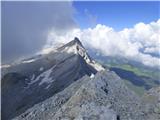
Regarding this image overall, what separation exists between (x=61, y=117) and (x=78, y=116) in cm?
338

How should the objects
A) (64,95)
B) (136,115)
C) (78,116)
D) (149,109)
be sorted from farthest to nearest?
(64,95), (149,109), (136,115), (78,116)

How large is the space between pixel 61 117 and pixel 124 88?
1656 centimetres

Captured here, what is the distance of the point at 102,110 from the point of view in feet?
180

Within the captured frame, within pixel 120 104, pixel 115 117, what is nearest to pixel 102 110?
pixel 115 117

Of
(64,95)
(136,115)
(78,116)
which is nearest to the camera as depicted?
(78,116)

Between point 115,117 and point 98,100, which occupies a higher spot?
point 98,100

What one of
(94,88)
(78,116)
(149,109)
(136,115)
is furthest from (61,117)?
(149,109)

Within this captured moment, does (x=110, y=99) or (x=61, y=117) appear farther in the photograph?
(x=110, y=99)

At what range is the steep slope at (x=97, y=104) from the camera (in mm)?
54719

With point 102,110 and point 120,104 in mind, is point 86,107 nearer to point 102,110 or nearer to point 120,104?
point 102,110

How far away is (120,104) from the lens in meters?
59.9

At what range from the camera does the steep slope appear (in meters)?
54.7

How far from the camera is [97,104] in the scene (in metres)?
55.9

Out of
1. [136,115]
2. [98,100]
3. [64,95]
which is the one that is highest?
[64,95]
